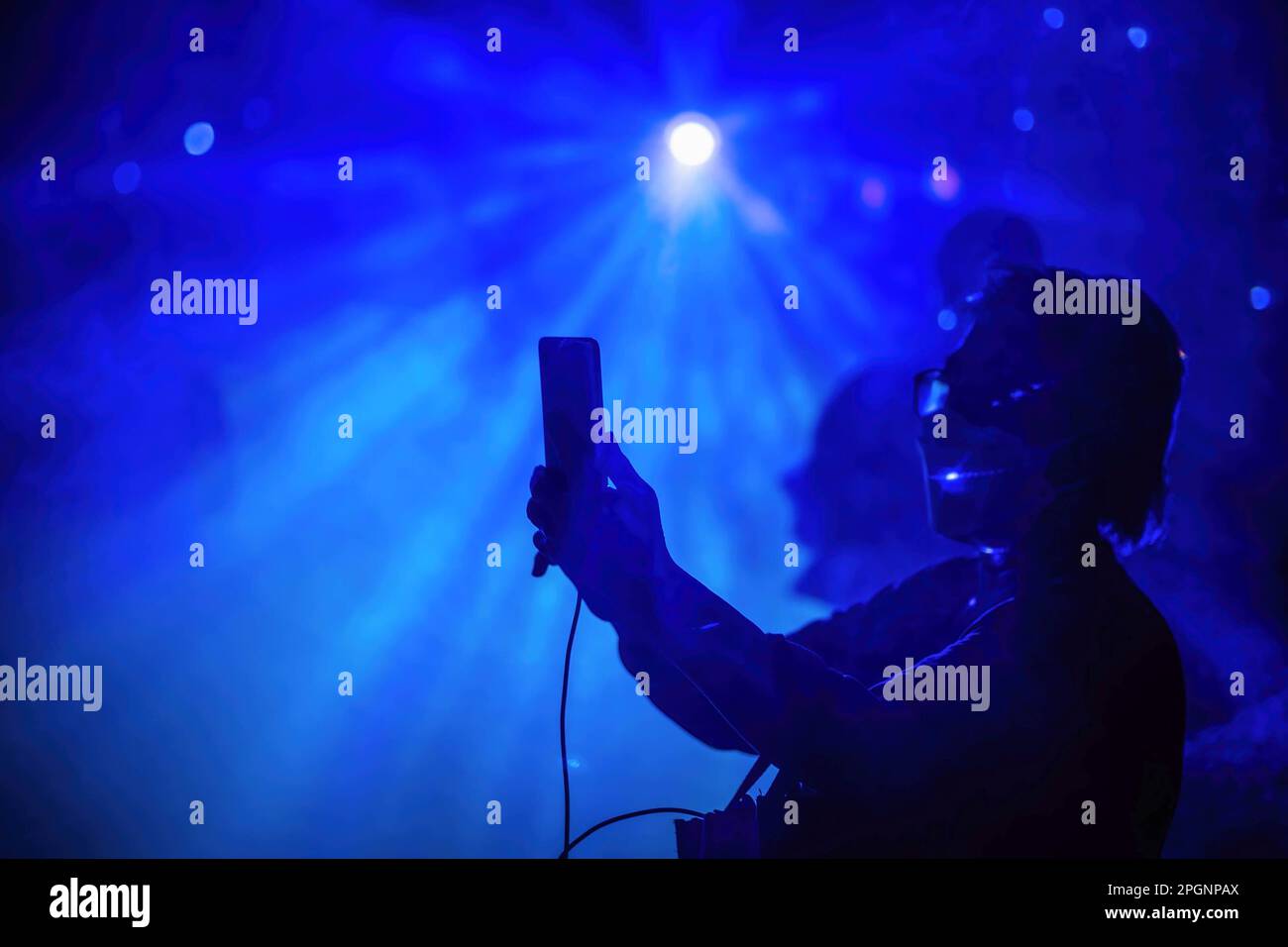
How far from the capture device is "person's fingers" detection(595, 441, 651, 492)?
2.00m

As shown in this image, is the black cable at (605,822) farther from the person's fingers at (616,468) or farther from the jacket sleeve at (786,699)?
the person's fingers at (616,468)

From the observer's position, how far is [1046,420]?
6.64ft

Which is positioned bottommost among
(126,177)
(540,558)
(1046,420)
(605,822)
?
(605,822)

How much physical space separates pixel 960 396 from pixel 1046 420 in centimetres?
20

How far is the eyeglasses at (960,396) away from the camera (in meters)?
2.04

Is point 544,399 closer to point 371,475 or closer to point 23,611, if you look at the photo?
point 371,475

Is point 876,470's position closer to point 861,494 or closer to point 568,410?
point 861,494

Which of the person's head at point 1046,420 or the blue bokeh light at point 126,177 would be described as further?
the blue bokeh light at point 126,177

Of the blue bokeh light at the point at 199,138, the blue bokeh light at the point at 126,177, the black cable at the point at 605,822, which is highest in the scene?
the blue bokeh light at the point at 199,138

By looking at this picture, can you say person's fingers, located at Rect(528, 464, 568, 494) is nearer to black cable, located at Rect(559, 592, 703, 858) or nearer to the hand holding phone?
the hand holding phone

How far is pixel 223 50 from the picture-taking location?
86.8 inches

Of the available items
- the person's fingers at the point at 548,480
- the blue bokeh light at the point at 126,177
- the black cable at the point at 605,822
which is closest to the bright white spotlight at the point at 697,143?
the person's fingers at the point at 548,480

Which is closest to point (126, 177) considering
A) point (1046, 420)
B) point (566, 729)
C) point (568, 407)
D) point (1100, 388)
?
point (568, 407)
